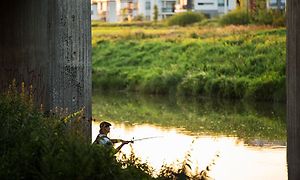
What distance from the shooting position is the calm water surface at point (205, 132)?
651 inches

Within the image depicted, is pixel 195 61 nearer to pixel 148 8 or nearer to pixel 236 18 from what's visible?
pixel 236 18

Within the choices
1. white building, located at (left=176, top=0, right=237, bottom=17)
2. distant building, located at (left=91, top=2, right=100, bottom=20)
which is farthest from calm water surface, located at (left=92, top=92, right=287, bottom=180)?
distant building, located at (left=91, top=2, right=100, bottom=20)

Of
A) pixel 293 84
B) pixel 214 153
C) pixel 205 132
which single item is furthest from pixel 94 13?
pixel 293 84

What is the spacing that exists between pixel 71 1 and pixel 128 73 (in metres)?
31.9

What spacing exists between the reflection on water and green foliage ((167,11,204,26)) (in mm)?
32039

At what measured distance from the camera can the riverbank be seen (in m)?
36.2

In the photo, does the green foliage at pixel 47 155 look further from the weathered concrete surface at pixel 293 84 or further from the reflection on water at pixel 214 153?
the reflection on water at pixel 214 153

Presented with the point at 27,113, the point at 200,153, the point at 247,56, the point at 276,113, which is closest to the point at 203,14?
the point at 247,56

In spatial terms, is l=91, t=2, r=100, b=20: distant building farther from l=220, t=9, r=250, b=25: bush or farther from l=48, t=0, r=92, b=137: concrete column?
l=48, t=0, r=92, b=137: concrete column

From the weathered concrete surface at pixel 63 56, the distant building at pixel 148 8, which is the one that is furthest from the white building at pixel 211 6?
the weathered concrete surface at pixel 63 56

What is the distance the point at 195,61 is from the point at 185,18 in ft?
45.2

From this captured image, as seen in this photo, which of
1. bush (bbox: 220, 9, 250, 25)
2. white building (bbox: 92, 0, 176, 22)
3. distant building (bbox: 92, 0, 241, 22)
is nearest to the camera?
bush (bbox: 220, 9, 250, 25)

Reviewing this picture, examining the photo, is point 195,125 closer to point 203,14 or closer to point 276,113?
point 276,113

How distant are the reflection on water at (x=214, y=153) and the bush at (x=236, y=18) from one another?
27.1 m
